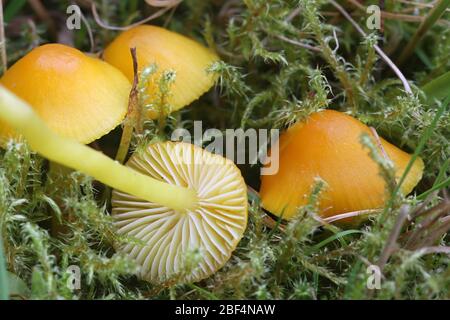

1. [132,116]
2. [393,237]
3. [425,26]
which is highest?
[425,26]

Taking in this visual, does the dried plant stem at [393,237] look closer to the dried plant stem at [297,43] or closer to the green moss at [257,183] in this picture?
the green moss at [257,183]

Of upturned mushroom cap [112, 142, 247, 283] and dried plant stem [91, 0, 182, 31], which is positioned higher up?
dried plant stem [91, 0, 182, 31]

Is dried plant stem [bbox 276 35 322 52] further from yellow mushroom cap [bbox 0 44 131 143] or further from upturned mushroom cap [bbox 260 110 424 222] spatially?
yellow mushroom cap [bbox 0 44 131 143]

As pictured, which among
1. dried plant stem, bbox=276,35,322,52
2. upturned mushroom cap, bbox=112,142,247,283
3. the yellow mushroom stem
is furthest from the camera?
dried plant stem, bbox=276,35,322,52

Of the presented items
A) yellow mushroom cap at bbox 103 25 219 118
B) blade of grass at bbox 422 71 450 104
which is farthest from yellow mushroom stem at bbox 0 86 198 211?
blade of grass at bbox 422 71 450 104

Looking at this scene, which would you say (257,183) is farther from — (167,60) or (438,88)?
(438,88)

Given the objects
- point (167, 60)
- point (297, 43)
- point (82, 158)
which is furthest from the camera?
point (297, 43)

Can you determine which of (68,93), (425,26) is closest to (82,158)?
(68,93)
